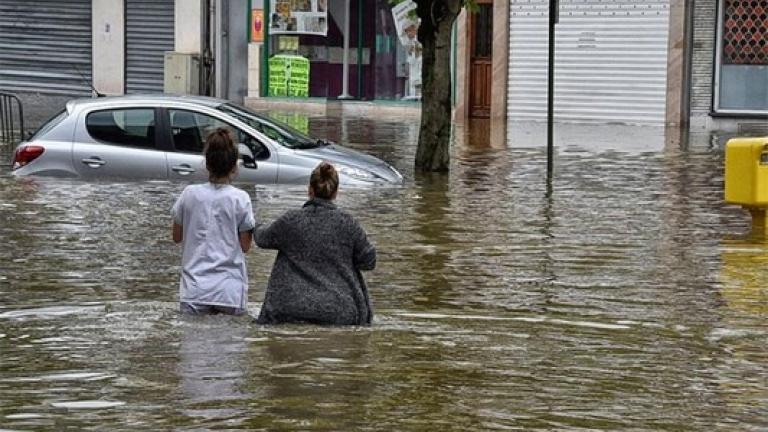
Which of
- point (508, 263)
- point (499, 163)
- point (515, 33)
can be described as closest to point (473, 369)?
point (508, 263)

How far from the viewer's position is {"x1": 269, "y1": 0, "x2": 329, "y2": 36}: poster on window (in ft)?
127

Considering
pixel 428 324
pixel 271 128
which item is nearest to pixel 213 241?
pixel 428 324

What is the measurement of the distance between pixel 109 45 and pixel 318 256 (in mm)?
32768

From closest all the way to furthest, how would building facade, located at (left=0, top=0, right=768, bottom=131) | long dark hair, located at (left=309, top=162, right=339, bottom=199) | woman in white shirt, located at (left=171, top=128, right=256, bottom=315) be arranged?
1. long dark hair, located at (left=309, top=162, right=339, bottom=199)
2. woman in white shirt, located at (left=171, top=128, right=256, bottom=315)
3. building facade, located at (left=0, top=0, right=768, bottom=131)

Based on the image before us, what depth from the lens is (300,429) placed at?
7453 mm

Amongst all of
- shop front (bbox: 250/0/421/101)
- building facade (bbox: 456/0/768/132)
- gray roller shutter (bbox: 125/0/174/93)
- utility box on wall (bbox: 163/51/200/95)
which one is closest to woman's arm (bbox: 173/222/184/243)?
building facade (bbox: 456/0/768/132)

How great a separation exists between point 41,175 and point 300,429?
38.8 feet

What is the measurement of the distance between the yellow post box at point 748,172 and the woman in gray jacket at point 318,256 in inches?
280

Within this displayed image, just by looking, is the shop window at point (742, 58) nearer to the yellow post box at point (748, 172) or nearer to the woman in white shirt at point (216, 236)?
the yellow post box at point (748, 172)

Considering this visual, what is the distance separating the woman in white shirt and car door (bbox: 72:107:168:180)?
333 inches

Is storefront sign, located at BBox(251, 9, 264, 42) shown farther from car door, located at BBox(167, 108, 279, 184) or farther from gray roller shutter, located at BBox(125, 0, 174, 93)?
car door, located at BBox(167, 108, 279, 184)

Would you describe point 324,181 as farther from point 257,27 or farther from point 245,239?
point 257,27

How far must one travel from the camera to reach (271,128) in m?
18.8

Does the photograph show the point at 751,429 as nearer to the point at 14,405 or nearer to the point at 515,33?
the point at 14,405
